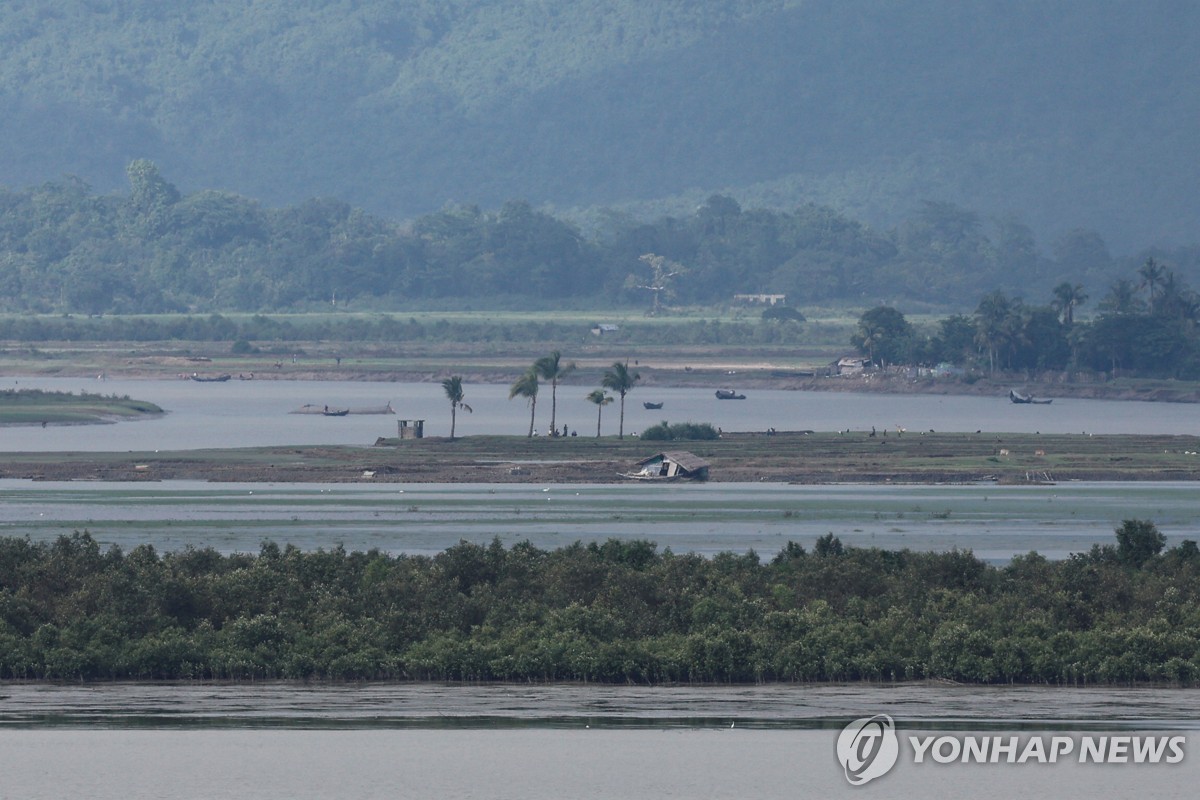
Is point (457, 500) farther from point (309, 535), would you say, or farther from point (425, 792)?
point (425, 792)

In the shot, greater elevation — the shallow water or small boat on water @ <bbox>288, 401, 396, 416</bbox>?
small boat on water @ <bbox>288, 401, 396, 416</bbox>

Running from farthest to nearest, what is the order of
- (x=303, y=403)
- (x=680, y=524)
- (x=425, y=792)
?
1. (x=303, y=403)
2. (x=680, y=524)
3. (x=425, y=792)

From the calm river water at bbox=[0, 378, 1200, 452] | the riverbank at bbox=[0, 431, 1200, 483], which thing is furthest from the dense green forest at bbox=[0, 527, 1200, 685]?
the calm river water at bbox=[0, 378, 1200, 452]

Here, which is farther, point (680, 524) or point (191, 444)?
point (191, 444)

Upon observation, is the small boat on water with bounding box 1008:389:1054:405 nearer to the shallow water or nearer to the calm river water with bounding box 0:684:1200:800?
the shallow water

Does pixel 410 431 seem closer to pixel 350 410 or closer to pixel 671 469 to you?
pixel 671 469

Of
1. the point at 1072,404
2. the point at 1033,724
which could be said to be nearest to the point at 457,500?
the point at 1033,724

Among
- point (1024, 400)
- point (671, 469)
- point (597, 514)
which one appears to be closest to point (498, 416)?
point (1024, 400)
